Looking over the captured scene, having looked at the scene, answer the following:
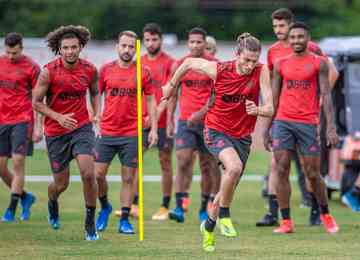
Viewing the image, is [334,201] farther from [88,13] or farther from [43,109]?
[88,13]

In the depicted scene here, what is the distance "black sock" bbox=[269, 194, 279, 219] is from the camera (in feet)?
50.4

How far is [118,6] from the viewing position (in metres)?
46.2

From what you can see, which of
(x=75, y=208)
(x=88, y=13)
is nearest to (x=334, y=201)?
(x=75, y=208)

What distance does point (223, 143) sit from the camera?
12.8 meters

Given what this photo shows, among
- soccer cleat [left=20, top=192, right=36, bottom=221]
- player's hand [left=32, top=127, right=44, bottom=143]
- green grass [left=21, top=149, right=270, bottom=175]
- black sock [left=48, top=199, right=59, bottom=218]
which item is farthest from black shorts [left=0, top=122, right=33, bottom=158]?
green grass [left=21, top=149, right=270, bottom=175]

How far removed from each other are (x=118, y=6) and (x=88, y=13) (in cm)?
173

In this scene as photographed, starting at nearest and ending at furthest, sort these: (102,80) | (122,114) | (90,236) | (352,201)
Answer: (90,236) < (122,114) < (102,80) < (352,201)

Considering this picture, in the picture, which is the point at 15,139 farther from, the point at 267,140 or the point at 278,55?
the point at 278,55

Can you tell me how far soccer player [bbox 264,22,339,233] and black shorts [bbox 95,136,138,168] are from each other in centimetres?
155

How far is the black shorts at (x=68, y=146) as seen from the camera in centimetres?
1327

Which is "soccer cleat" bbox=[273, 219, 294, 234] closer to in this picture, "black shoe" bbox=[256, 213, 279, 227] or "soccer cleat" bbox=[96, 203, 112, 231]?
"black shoe" bbox=[256, 213, 279, 227]

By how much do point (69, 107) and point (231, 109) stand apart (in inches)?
72.0

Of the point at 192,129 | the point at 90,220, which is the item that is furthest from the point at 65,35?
the point at 192,129

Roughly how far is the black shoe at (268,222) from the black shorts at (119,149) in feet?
6.14
